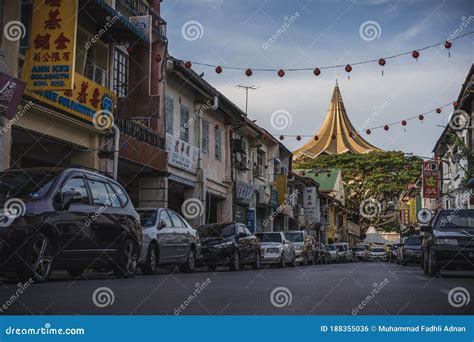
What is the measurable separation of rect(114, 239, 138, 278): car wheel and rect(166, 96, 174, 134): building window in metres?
12.5

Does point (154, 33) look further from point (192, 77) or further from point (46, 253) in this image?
point (46, 253)

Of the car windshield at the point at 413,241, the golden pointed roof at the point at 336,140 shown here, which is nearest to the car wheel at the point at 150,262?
the car windshield at the point at 413,241

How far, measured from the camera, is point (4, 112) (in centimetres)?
1411

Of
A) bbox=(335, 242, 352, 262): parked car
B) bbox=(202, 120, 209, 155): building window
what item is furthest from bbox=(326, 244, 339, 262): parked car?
bbox=(202, 120, 209, 155): building window

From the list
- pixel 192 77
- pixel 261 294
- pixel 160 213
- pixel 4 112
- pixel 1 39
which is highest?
pixel 192 77

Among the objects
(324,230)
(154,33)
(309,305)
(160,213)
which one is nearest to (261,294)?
(309,305)

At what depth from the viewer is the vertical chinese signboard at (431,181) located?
155 feet

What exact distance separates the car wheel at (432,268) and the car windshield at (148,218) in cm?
614

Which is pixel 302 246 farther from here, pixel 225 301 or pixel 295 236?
pixel 225 301

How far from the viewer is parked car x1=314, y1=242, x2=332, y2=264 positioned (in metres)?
36.1

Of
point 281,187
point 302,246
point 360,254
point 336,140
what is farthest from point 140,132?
point 336,140

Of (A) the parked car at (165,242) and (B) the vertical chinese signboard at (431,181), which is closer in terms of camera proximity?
(A) the parked car at (165,242)

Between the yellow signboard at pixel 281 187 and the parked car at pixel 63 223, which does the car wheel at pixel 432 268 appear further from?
the yellow signboard at pixel 281 187

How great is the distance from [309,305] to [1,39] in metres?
10.5
